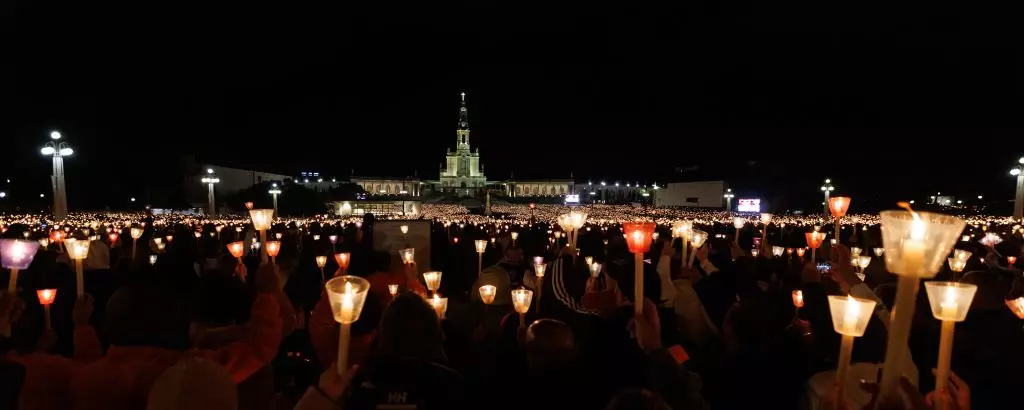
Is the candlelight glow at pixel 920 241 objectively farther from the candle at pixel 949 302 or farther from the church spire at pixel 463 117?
the church spire at pixel 463 117

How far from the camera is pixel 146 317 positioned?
2.90 m

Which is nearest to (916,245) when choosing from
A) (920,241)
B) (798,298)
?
(920,241)

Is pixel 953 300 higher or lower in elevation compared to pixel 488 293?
higher

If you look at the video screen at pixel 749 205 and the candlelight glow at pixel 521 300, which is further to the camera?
the video screen at pixel 749 205

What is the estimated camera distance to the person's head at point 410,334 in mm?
2533

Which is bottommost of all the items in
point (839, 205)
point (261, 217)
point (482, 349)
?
point (482, 349)

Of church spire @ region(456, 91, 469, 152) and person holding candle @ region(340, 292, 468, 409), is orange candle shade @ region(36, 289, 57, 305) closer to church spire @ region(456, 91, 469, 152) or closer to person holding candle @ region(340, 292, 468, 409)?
person holding candle @ region(340, 292, 468, 409)

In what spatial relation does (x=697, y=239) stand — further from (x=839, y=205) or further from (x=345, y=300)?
(x=345, y=300)

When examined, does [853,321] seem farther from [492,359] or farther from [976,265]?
[976,265]

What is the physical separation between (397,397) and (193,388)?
91 cm

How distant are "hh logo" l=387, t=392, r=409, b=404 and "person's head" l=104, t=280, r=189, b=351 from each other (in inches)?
56.5

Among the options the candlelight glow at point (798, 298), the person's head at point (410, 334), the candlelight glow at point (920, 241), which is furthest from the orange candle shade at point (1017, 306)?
the person's head at point (410, 334)

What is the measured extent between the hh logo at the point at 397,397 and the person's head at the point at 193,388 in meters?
0.82

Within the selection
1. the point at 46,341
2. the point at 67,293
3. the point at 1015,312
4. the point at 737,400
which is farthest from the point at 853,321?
the point at 67,293
